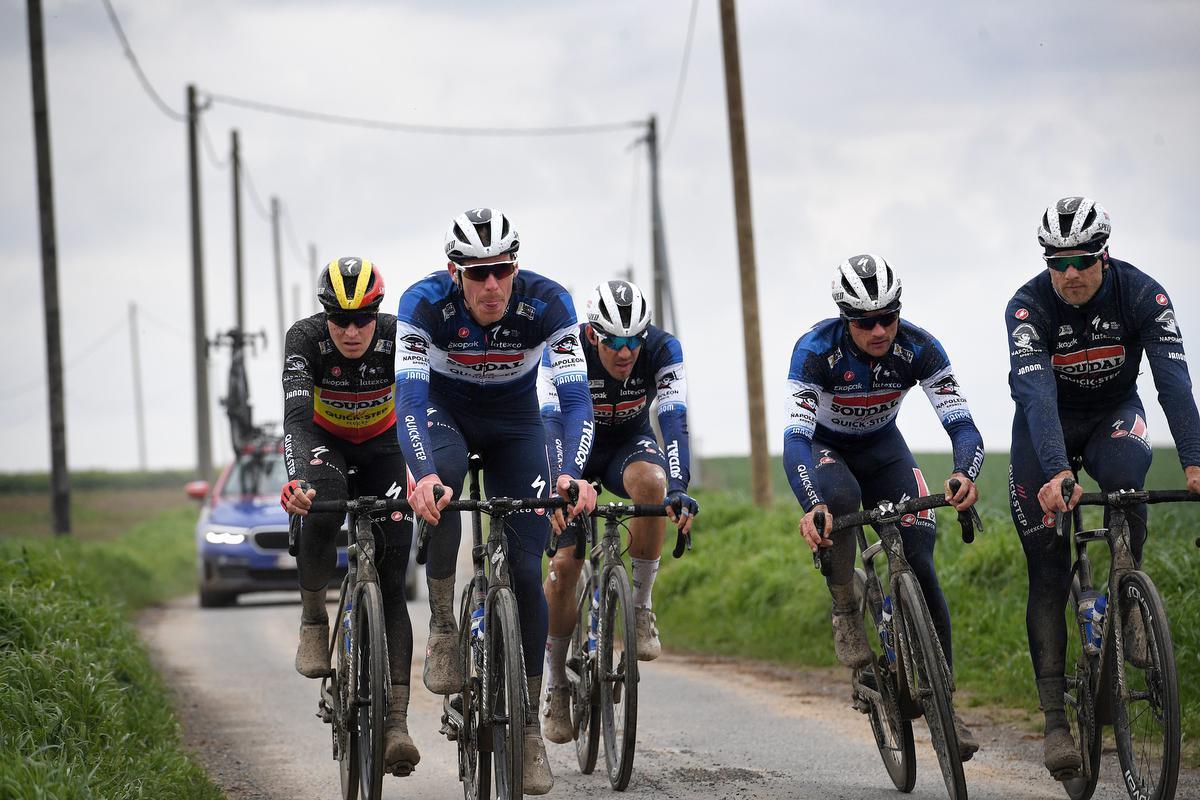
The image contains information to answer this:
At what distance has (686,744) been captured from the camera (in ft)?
27.2

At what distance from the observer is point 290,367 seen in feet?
22.7

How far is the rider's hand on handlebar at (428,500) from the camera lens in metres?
5.87

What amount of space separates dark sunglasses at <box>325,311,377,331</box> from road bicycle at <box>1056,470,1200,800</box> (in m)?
3.13

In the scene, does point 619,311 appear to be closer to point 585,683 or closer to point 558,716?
point 585,683

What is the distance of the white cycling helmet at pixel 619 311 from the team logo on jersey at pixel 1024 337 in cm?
216

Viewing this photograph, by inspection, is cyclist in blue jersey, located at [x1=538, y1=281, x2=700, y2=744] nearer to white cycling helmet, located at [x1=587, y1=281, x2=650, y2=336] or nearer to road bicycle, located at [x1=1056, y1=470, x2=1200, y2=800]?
white cycling helmet, located at [x1=587, y1=281, x2=650, y2=336]

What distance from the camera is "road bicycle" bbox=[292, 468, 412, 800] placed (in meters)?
6.07

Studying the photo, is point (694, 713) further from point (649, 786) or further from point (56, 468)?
point (56, 468)

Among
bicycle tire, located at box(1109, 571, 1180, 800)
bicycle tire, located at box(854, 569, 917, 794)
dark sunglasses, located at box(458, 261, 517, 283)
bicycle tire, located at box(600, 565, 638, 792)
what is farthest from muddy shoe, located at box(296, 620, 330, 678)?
bicycle tire, located at box(1109, 571, 1180, 800)

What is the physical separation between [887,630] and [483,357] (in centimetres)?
217

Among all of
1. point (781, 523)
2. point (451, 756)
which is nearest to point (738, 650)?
point (781, 523)

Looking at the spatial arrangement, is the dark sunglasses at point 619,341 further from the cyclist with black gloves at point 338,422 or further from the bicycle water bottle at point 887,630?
the bicycle water bottle at point 887,630

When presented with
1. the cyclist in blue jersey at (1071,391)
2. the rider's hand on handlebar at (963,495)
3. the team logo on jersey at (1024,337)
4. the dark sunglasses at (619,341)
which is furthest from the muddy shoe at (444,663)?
the team logo on jersey at (1024,337)

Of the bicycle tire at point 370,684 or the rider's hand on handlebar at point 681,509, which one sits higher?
the rider's hand on handlebar at point 681,509
